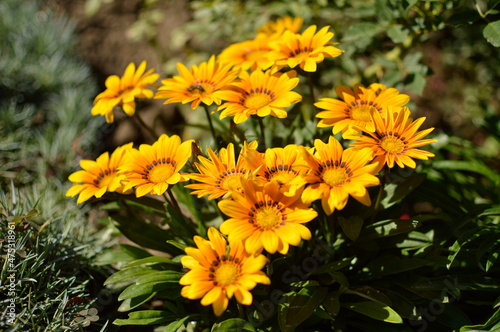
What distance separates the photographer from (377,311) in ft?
5.79

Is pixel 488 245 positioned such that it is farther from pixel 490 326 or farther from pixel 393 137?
Answer: pixel 393 137

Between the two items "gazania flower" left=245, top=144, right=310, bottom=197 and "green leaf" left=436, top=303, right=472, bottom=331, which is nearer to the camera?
"gazania flower" left=245, top=144, right=310, bottom=197

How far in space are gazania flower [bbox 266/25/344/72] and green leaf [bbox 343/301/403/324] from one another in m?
1.10

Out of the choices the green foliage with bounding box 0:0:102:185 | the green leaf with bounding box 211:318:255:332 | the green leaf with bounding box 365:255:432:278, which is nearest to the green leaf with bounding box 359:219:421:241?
the green leaf with bounding box 365:255:432:278

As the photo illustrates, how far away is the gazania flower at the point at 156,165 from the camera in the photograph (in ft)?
5.43

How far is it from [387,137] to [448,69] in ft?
10.0

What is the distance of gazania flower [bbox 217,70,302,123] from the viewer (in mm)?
1752

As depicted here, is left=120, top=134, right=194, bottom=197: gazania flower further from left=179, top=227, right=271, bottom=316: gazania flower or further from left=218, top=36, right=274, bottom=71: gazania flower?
left=218, top=36, right=274, bottom=71: gazania flower

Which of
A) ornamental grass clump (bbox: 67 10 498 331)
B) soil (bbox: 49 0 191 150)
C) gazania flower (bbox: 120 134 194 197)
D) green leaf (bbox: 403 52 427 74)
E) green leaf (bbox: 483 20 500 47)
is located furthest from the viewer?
soil (bbox: 49 0 191 150)

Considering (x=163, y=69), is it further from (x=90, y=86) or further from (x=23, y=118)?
(x=23, y=118)

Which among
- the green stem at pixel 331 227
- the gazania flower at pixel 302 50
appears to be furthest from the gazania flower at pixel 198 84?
the green stem at pixel 331 227

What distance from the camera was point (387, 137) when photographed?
64.7 inches

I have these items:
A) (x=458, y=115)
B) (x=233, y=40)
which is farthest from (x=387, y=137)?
(x=458, y=115)

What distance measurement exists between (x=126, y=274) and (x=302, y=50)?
138 centimetres
